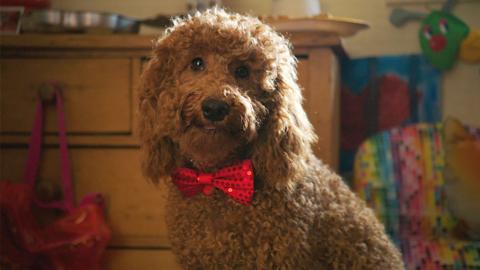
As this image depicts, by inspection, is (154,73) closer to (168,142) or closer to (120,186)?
(168,142)

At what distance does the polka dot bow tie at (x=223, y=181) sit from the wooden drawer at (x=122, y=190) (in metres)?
0.47

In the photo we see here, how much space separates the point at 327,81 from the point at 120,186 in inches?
27.0

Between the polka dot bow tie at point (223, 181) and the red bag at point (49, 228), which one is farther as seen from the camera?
the red bag at point (49, 228)

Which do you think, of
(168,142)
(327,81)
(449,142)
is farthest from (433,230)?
(168,142)

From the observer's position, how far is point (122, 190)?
1.62 meters

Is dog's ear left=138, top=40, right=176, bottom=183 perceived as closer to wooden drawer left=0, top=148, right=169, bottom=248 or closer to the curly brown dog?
the curly brown dog

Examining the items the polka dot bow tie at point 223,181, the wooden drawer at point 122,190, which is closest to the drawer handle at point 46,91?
the wooden drawer at point 122,190

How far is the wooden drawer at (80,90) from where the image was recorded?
1604 millimetres

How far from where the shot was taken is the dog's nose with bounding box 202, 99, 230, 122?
3.21ft

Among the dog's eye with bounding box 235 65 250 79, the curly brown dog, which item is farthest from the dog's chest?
the dog's eye with bounding box 235 65 250 79

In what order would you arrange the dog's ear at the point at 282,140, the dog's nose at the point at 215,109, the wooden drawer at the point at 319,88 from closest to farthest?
1. the dog's nose at the point at 215,109
2. the dog's ear at the point at 282,140
3. the wooden drawer at the point at 319,88

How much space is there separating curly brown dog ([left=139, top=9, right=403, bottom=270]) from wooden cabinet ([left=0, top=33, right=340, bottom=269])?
0.44 metres

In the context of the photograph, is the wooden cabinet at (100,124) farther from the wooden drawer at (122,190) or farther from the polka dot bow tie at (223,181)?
the polka dot bow tie at (223,181)

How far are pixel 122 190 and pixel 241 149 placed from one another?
61cm
